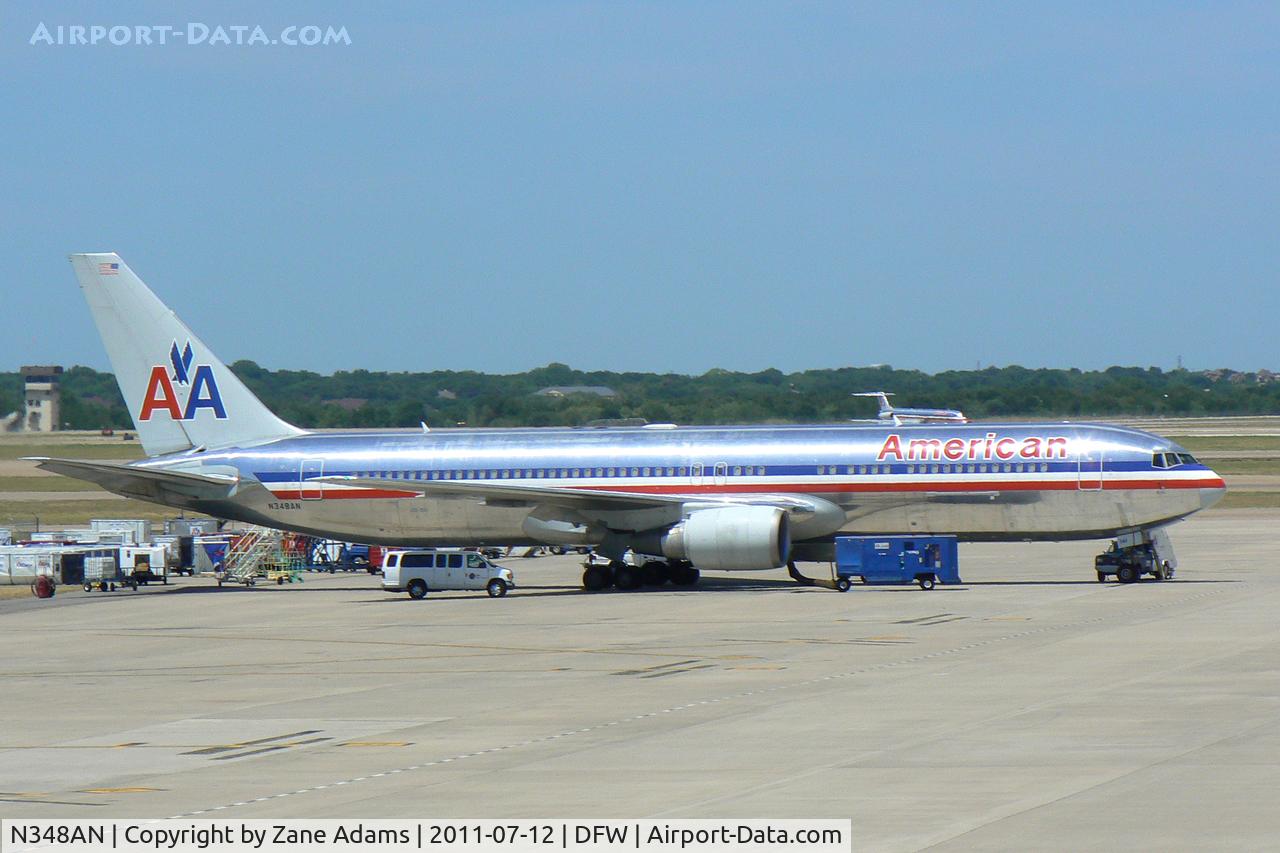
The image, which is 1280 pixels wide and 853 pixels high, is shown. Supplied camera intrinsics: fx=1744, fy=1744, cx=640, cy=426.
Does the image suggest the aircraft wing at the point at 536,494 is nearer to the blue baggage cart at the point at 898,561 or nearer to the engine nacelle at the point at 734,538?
the engine nacelle at the point at 734,538

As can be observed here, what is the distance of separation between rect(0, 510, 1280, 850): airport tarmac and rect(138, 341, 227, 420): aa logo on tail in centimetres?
1287

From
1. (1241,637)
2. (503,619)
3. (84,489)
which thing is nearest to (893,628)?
(1241,637)

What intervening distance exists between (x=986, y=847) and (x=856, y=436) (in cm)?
3816

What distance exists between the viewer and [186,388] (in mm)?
59500

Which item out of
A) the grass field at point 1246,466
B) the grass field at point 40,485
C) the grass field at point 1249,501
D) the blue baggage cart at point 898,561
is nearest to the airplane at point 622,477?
the blue baggage cart at point 898,561

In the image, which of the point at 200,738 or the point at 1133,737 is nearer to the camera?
the point at 1133,737

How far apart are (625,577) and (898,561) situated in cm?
893

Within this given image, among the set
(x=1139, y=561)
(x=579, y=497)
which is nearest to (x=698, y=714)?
(x=579, y=497)

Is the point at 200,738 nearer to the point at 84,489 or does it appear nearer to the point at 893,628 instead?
the point at 893,628

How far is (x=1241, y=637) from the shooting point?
34.7 metres

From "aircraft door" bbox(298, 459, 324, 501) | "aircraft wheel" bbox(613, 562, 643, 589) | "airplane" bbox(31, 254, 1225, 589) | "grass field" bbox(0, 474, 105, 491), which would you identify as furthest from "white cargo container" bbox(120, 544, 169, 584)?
"grass field" bbox(0, 474, 105, 491)

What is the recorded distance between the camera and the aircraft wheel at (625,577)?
180 feet

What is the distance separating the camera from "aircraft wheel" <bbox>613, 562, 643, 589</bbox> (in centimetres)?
5488

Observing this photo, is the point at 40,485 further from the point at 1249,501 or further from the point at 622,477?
the point at 622,477
